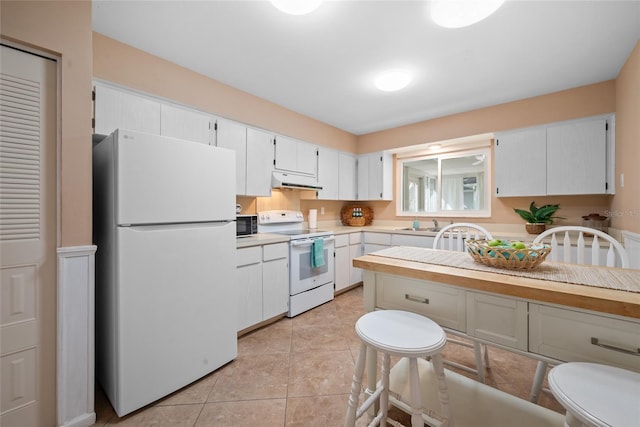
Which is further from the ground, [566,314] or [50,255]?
[50,255]

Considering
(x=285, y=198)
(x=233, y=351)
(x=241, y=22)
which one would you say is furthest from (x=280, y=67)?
(x=233, y=351)

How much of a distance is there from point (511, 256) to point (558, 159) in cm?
238

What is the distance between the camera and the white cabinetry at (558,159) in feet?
8.20

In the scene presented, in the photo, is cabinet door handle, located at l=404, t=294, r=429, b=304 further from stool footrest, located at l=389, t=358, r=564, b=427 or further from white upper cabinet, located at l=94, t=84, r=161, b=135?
white upper cabinet, located at l=94, t=84, r=161, b=135

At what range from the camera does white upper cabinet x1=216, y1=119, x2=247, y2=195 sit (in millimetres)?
2572

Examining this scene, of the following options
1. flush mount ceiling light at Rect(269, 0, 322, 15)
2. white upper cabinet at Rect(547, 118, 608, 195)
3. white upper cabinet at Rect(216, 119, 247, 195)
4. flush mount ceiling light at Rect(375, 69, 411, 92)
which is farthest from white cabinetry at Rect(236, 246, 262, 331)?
white upper cabinet at Rect(547, 118, 608, 195)

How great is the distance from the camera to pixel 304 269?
116 inches

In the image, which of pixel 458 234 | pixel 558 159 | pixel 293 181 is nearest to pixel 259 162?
pixel 293 181

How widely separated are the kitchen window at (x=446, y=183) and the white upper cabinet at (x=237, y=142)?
8.73 ft

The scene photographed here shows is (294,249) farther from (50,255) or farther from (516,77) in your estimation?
(516,77)

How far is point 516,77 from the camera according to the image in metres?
2.44

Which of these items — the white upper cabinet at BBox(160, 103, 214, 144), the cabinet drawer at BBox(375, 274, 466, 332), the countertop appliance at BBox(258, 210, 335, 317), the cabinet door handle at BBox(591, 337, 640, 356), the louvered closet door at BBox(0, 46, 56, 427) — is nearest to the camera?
the cabinet door handle at BBox(591, 337, 640, 356)

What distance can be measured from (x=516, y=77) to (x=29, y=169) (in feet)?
12.2

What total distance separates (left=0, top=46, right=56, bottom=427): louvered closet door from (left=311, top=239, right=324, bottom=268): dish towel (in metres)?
2.12
